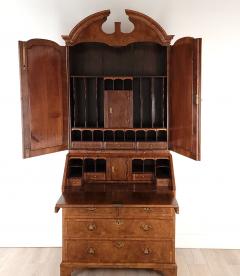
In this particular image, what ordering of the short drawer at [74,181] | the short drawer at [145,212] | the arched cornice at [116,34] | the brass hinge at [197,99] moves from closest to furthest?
the brass hinge at [197,99] < the short drawer at [145,212] < the arched cornice at [116,34] < the short drawer at [74,181]

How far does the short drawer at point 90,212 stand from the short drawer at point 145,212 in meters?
0.06

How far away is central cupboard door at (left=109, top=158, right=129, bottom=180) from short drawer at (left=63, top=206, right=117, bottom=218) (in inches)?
15.1

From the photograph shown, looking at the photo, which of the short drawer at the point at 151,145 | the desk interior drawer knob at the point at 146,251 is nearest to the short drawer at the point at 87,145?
the short drawer at the point at 151,145

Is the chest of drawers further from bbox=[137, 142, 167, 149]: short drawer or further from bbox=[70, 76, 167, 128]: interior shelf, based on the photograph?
bbox=[70, 76, 167, 128]: interior shelf

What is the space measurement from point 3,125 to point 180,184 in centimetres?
145

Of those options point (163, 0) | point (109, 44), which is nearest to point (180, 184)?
point (109, 44)

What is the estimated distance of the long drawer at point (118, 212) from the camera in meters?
2.38

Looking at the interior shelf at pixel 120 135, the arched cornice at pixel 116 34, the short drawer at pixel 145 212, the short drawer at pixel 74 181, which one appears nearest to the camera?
the short drawer at pixel 145 212

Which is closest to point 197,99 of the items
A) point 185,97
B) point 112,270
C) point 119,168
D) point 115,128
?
point 185,97

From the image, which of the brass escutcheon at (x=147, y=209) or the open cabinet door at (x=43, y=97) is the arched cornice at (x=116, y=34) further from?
the brass escutcheon at (x=147, y=209)

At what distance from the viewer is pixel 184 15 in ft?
9.21

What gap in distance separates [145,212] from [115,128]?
655 mm

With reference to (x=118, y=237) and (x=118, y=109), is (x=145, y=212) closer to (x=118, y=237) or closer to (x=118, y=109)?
(x=118, y=237)

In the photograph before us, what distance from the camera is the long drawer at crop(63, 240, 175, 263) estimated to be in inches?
95.5
